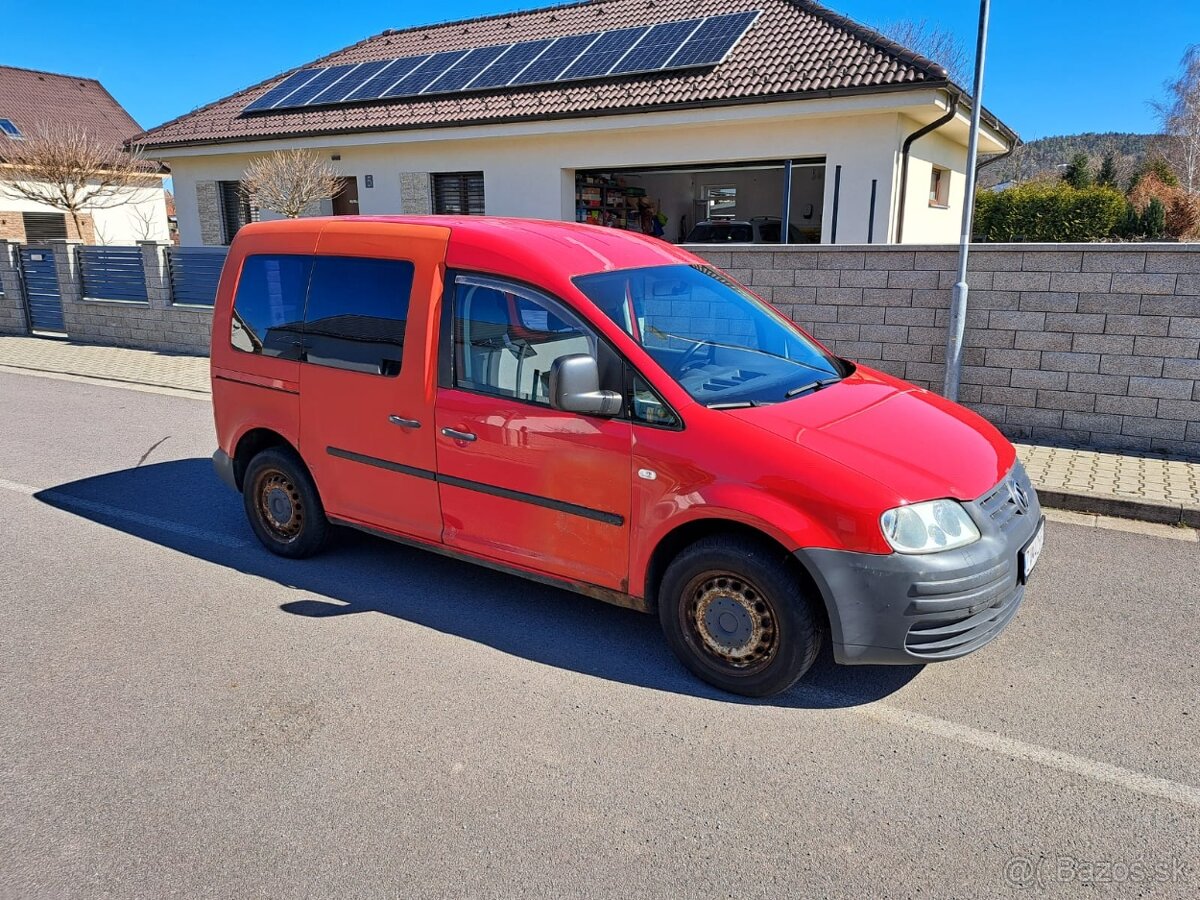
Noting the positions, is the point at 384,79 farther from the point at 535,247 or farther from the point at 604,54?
the point at 535,247

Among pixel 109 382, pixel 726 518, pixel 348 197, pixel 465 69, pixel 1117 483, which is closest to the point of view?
pixel 726 518

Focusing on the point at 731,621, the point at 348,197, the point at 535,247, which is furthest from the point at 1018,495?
the point at 348,197

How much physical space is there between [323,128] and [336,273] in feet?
47.5

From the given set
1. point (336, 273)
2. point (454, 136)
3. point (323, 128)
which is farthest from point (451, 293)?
point (323, 128)

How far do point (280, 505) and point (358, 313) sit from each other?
1400mm

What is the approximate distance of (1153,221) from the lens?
25109mm

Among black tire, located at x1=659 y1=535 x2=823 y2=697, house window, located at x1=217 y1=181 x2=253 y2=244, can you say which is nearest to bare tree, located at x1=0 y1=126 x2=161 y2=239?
house window, located at x1=217 y1=181 x2=253 y2=244

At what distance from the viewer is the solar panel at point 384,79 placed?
59.0ft

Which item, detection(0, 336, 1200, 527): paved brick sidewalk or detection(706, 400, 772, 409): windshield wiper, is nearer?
detection(706, 400, 772, 409): windshield wiper

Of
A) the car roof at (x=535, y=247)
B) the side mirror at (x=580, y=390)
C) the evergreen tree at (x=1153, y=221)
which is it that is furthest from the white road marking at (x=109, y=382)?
the evergreen tree at (x=1153, y=221)

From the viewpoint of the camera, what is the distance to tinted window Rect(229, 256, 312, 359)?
16.3 feet

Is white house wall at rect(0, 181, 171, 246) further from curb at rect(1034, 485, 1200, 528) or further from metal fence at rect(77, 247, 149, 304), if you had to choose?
curb at rect(1034, 485, 1200, 528)

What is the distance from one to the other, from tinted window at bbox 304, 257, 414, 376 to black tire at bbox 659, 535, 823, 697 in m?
1.93

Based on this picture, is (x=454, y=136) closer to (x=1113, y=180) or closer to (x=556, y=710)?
(x=556, y=710)
